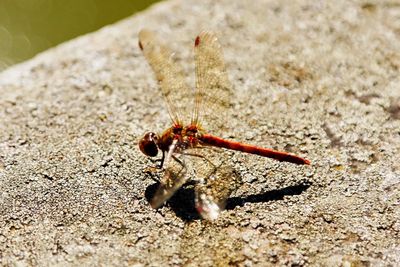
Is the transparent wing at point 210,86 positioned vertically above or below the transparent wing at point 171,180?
above

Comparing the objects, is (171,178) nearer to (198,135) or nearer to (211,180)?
(211,180)

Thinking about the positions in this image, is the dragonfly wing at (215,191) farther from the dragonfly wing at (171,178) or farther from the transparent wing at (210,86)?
the transparent wing at (210,86)

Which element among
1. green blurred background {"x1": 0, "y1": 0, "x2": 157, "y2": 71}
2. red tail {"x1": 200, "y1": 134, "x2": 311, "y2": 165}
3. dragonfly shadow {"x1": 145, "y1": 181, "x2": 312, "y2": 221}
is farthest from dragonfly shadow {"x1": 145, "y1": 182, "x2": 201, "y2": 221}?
green blurred background {"x1": 0, "y1": 0, "x2": 157, "y2": 71}

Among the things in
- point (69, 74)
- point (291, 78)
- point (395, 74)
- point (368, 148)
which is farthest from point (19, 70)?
point (395, 74)

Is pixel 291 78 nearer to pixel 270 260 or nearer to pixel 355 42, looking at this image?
pixel 355 42

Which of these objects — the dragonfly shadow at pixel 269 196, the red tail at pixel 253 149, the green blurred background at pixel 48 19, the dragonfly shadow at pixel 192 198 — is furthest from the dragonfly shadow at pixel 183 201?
the green blurred background at pixel 48 19
